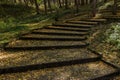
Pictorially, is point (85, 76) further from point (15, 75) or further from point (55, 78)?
point (15, 75)

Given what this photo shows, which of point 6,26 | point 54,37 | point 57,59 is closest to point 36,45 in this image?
point 54,37

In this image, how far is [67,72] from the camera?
5.94 metres

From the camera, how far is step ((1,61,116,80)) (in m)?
5.54

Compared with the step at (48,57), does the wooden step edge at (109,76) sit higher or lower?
lower

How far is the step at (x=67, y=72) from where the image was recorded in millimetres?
5539

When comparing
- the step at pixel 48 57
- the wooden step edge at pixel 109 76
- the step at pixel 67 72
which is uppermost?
the step at pixel 48 57

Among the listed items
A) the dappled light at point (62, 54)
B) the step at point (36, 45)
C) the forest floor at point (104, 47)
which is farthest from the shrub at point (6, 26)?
the forest floor at point (104, 47)

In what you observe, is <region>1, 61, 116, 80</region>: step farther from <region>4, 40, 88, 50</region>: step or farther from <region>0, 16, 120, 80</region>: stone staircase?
<region>4, 40, 88, 50</region>: step

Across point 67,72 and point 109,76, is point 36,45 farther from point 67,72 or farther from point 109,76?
point 109,76

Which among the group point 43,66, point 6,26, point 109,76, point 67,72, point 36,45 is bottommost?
point 109,76

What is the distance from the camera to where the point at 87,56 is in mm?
7066

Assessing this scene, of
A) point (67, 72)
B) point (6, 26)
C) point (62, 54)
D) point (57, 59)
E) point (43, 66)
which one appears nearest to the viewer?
point (67, 72)

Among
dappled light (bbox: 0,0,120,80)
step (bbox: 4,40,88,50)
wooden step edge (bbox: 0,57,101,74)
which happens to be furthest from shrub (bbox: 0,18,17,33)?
wooden step edge (bbox: 0,57,101,74)

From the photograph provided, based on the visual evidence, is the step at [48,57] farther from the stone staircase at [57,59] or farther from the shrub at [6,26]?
the shrub at [6,26]
